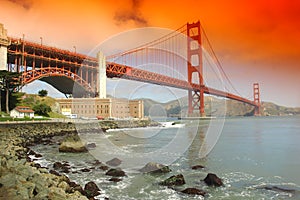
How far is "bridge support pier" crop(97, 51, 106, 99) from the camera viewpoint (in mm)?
49938

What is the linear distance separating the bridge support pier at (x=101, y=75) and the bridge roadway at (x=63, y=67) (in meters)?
1.41

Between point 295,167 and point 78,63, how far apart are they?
4444 centimetres

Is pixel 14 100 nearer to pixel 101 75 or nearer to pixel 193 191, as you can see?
pixel 101 75

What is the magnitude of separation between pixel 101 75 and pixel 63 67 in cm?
716

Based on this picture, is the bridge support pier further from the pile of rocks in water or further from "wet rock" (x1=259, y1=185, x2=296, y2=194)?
"wet rock" (x1=259, y1=185, x2=296, y2=194)

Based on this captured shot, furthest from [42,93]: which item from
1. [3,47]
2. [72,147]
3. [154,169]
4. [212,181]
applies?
[212,181]

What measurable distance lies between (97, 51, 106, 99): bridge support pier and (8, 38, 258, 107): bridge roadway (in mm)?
1411

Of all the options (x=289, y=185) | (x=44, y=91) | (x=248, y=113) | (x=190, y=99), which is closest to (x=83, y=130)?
(x=44, y=91)

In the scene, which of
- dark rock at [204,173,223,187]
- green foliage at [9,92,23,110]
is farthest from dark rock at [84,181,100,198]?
green foliage at [9,92,23,110]

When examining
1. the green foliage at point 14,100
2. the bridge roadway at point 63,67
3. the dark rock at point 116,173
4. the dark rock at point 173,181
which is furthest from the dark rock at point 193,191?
the bridge roadway at point 63,67

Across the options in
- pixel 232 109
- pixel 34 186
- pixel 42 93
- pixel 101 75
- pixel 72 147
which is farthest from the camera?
pixel 232 109

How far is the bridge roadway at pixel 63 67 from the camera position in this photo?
3894 centimetres

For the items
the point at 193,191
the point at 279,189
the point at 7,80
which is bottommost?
the point at 279,189

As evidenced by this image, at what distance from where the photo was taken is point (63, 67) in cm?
4653
